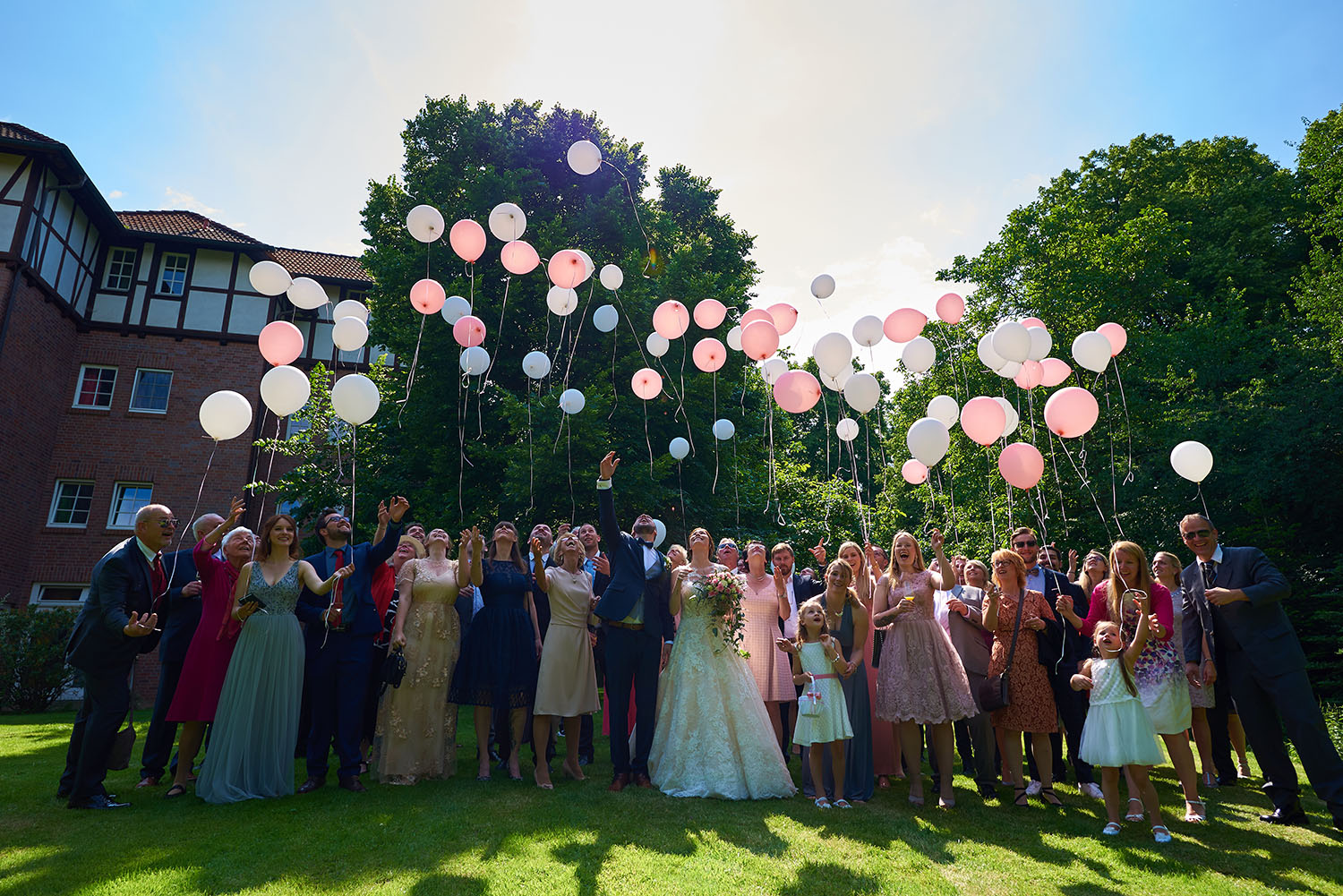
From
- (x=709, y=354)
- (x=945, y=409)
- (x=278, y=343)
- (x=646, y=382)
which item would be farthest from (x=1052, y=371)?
(x=278, y=343)

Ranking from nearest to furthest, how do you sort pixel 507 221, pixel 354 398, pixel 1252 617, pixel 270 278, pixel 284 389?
pixel 1252 617
pixel 284 389
pixel 354 398
pixel 270 278
pixel 507 221

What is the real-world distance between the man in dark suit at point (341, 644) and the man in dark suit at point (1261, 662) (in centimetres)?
635

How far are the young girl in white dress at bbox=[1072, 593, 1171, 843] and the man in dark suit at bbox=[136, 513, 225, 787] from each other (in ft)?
22.3

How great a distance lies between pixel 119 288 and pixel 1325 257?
3022 cm

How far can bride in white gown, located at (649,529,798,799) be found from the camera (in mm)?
5695

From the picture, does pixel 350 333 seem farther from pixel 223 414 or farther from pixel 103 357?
pixel 103 357

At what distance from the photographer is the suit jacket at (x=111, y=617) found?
4996mm

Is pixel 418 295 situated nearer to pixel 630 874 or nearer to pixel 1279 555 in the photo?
pixel 630 874

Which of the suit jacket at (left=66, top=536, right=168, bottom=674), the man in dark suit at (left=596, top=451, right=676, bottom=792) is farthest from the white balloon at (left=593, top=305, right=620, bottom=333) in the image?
the suit jacket at (left=66, top=536, right=168, bottom=674)

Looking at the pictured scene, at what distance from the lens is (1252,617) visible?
543cm

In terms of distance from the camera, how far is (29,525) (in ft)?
56.4

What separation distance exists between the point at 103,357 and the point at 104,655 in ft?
58.4

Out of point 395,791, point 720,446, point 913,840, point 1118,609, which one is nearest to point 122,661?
point 395,791

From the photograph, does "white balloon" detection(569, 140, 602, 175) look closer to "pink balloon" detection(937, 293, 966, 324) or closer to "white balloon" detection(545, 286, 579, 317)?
"white balloon" detection(545, 286, 579, 317)
